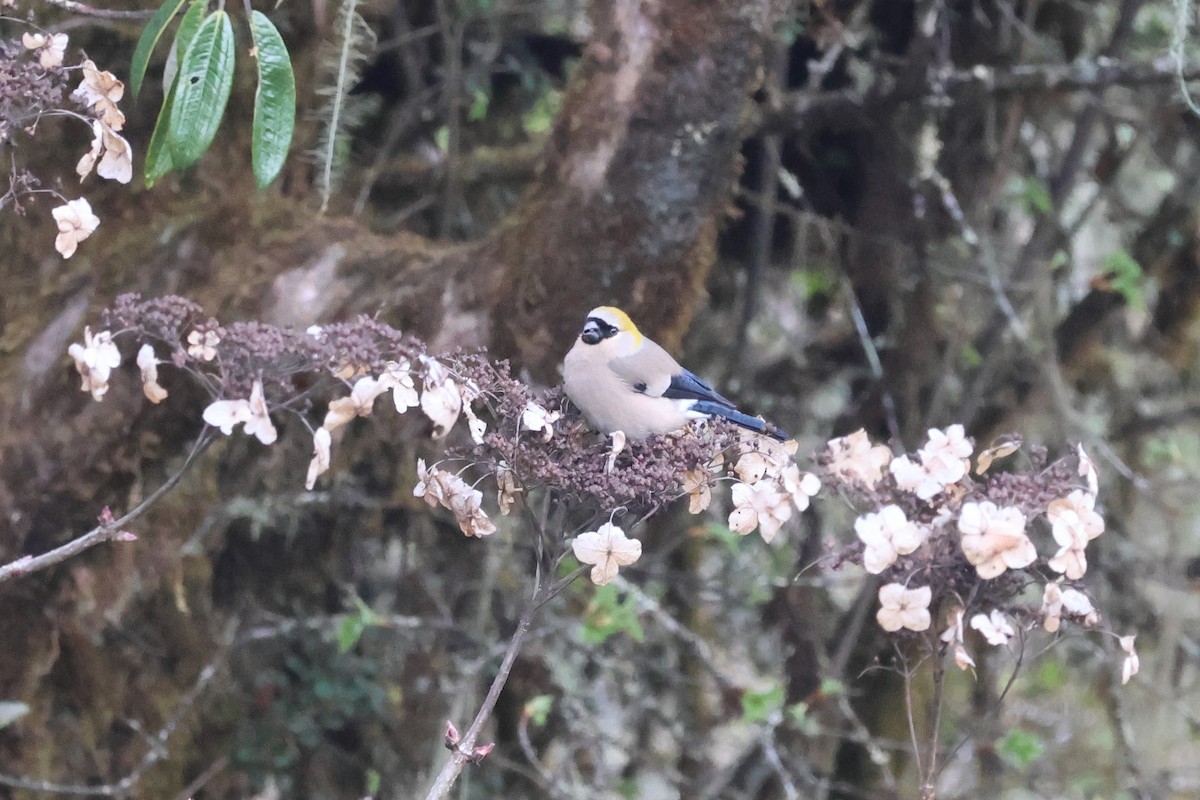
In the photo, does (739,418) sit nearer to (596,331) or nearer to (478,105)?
(596,331)

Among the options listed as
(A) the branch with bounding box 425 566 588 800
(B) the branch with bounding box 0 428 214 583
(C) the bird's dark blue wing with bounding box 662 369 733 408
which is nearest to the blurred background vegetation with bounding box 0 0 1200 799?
(C) the bird's dark blue wing with bounding box 662 369 733 408

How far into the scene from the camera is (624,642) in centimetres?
346

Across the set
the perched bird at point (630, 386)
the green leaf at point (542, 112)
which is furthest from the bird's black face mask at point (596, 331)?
the green leaf at point (542, 112)

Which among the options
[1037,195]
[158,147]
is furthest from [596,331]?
[1037,195]

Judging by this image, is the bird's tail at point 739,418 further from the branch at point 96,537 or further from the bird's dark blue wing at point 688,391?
the branch at point 96,537

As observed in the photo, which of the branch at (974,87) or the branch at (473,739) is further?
the branch at (974,87)

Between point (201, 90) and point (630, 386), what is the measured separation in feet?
2.51

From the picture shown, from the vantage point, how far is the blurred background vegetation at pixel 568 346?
225cm

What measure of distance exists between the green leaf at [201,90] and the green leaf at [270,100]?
0.04 m

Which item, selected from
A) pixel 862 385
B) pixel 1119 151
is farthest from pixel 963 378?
pixel 1119 151

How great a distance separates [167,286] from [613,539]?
1.43m

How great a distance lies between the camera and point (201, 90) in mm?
1353

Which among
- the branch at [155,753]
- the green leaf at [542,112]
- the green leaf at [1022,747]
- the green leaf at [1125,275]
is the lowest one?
the green leaf at [1022,747]

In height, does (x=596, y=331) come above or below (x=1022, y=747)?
above
